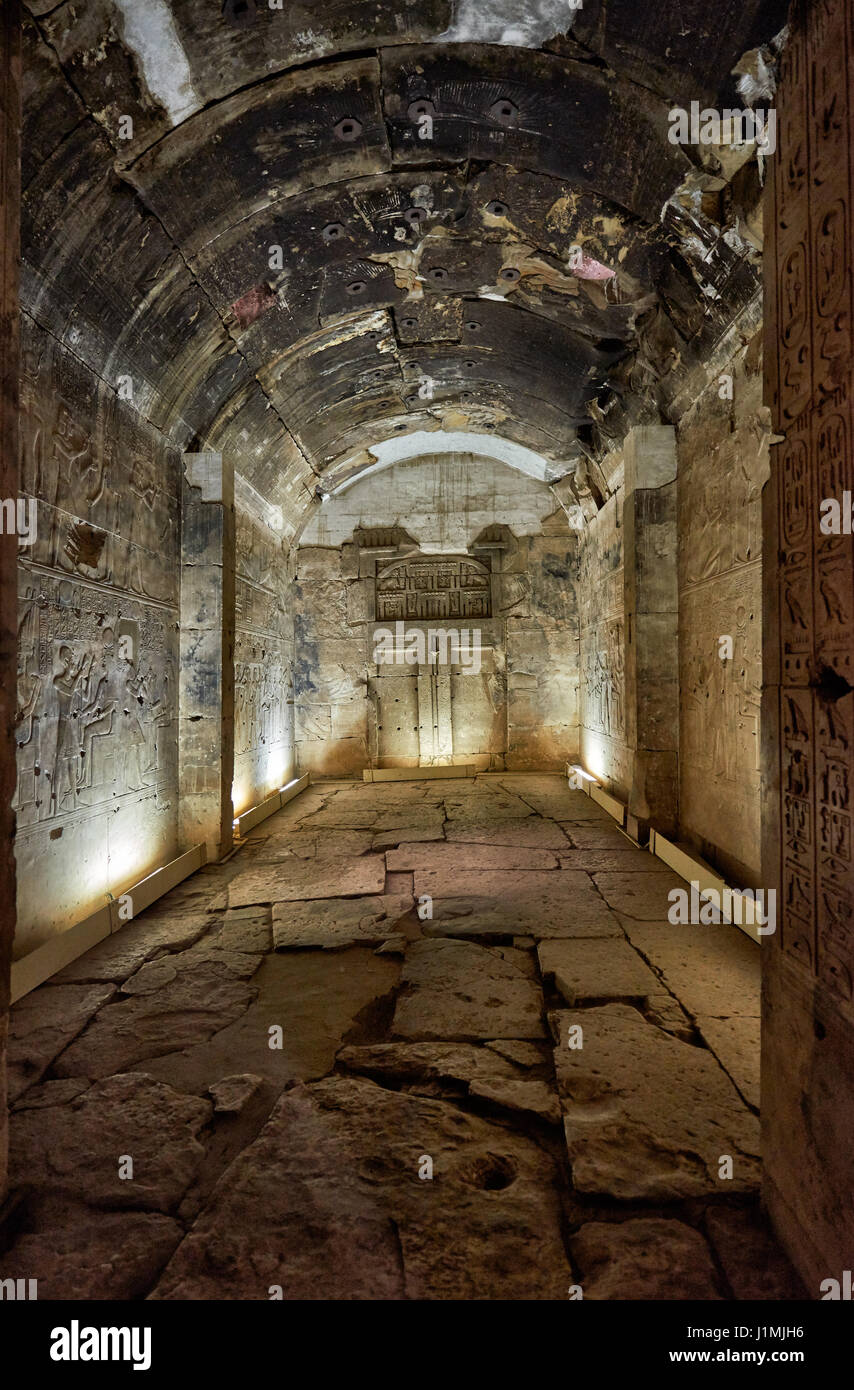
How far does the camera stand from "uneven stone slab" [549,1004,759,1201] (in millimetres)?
2080

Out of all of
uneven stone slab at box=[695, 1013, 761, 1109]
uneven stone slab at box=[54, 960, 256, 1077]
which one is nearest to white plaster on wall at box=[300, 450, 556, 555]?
uneven stone slab at box=[54, 960, 256, 1077]

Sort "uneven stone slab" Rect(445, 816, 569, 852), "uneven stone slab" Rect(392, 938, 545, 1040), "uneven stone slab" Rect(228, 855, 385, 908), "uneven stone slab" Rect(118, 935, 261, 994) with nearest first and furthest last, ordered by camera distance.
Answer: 1. "uneven stone slab" Rect(392, 938, 545, 1040)
2. "uneven stone slab" Rect(118, 935, 261, 994)
3. "uneven stone slab" Rect(228, 855, 385, 908)
4. "uneven stone slab" Rect(445, 816, 569, 852)

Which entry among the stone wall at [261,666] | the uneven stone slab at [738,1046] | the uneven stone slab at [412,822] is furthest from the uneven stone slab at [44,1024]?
the stone wall at [261,666]

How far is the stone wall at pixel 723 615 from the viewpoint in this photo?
4.56 meters

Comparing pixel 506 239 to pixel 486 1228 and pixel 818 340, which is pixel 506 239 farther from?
pixel 486 1228

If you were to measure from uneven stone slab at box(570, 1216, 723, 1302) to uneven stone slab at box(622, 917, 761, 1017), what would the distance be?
141cm

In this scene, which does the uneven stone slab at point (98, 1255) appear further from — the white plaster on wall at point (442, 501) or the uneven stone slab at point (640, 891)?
Result: the white plaster on wall at point (442, 501)

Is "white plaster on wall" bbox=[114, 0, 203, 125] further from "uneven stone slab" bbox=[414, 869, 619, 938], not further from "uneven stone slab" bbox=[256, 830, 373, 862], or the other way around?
"uneven stone slab" bbox=[256, 830, 373, 862]

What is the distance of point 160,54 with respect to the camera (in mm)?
3316

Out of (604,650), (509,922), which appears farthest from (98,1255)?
(604,650)

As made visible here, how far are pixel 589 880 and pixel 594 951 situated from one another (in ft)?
4.69

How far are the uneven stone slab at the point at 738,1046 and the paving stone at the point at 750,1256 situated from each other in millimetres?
593

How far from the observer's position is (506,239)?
198 inches

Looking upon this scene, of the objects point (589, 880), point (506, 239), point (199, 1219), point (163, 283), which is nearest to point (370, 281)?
point (506, 239)
